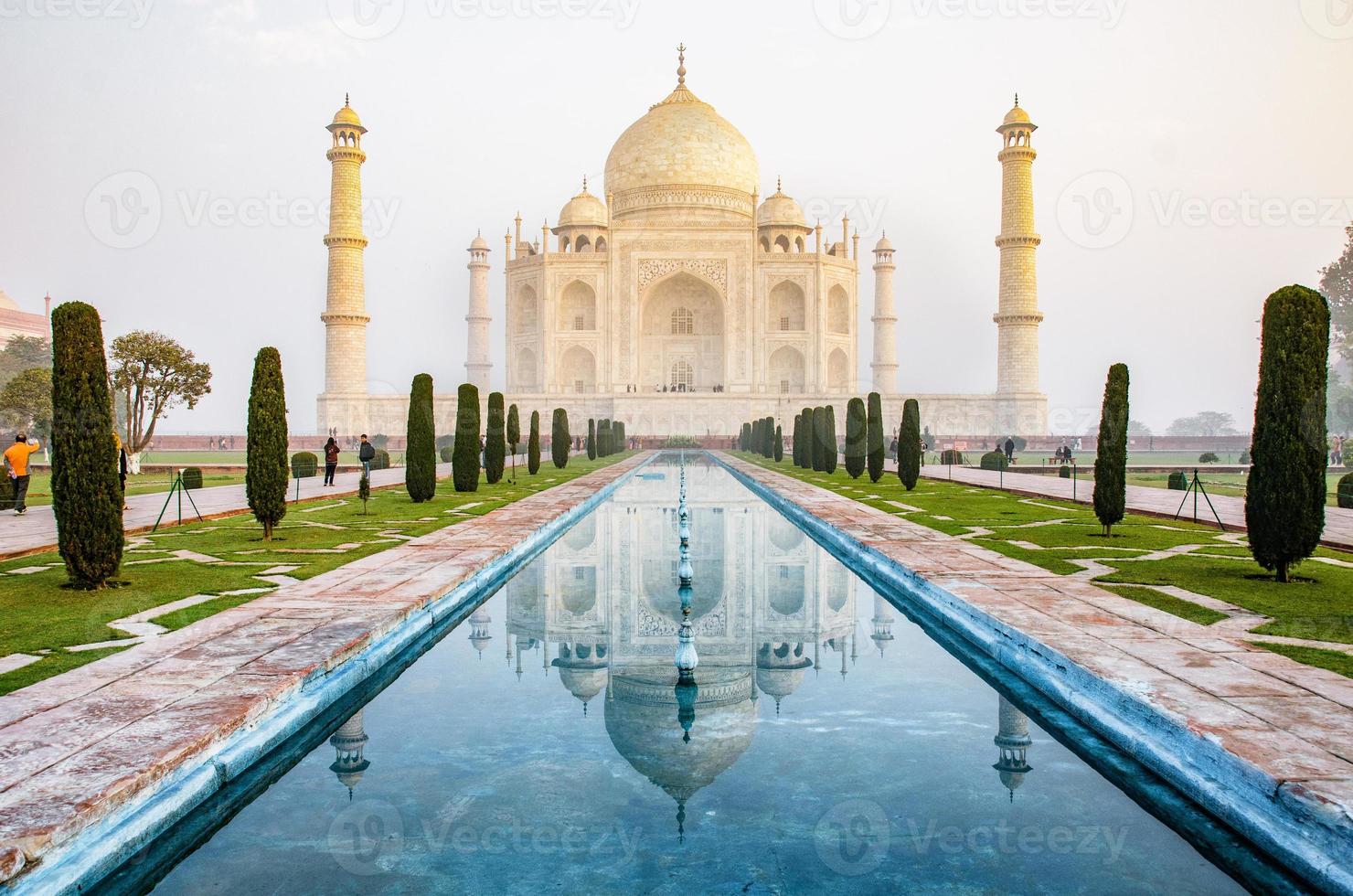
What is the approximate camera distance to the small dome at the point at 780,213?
46.6 m

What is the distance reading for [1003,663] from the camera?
4.67 meters

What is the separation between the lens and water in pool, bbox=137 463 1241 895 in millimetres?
2594

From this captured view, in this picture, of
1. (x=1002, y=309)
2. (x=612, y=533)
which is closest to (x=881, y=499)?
(x=612, y=533)

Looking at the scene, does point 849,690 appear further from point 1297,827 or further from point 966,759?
point 1297,827

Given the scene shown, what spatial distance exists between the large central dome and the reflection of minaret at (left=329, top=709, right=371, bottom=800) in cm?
4228

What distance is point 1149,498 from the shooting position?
13.4 metres

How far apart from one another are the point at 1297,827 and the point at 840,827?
3.83 feet

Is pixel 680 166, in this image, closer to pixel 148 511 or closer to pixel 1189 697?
pixel 148 511

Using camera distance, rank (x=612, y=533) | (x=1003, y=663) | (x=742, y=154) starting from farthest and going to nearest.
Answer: (x=742, y=154), (x=612, y=533), (x=1003, y=663)

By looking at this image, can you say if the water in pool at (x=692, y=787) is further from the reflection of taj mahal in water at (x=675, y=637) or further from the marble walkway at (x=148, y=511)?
the marble walkway at (x=148, y=511)

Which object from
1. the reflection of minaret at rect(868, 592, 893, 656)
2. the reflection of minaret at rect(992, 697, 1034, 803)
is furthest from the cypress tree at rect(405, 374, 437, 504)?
the reflection of minaret at rect(992, 697, 1034, 803)

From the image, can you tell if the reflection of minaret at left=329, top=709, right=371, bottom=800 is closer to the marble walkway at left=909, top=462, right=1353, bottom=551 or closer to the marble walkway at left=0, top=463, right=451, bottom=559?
the marble walkway at left=0, top=463, right=451, bottom=559

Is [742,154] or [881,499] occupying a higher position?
[742,154]

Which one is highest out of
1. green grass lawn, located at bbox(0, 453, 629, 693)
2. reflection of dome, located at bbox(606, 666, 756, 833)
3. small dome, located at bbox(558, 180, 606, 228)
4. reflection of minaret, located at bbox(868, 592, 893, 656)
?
small dome, located at bbox(558, 180, 606, 228)
